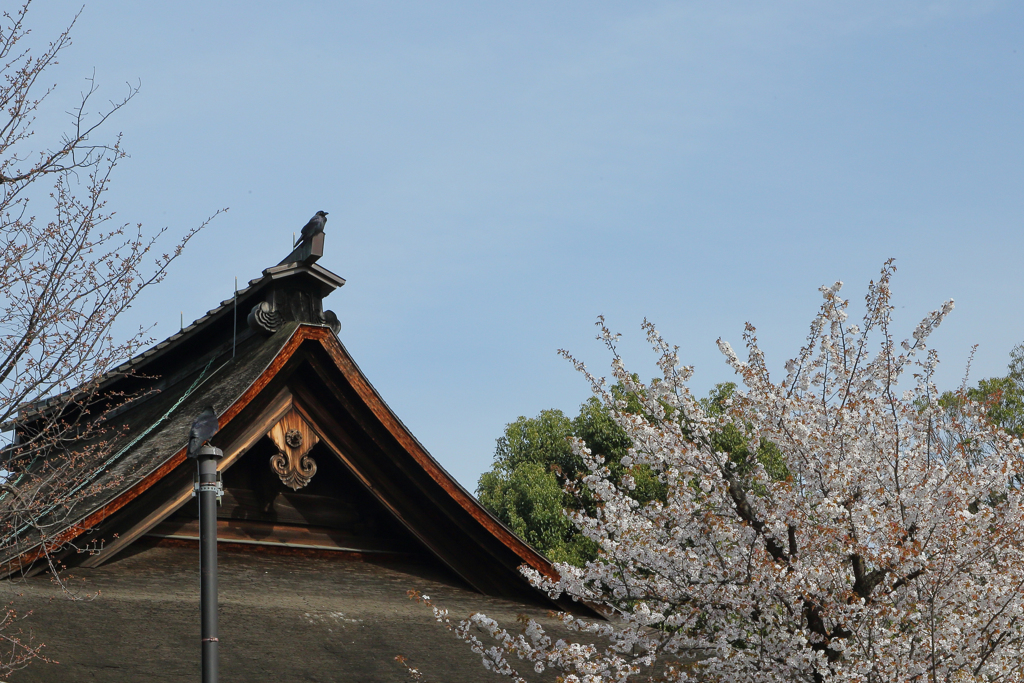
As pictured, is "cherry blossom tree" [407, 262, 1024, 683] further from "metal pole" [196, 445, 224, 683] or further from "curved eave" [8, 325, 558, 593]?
"metal pole" [196, 445, 224, 683]

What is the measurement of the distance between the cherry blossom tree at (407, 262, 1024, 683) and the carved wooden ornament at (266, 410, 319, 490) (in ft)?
5.17

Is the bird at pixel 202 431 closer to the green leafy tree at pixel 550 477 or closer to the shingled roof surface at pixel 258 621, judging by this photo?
the shingled roof surface at pixel 258 621

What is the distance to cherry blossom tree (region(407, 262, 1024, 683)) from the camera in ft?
26.0

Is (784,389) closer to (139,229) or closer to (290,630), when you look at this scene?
(290,630)

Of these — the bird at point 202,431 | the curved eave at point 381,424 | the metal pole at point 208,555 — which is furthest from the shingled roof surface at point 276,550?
the bird at point 202,431

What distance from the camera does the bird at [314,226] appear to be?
8.60 metres

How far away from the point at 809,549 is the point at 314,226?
5140 mm

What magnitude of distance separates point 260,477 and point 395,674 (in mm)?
2057

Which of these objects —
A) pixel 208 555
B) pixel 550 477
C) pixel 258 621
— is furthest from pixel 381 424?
pixel 550 477

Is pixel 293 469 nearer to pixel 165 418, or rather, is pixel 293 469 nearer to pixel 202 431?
pixel 165 418

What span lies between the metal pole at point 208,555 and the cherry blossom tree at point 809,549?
3.03 meters

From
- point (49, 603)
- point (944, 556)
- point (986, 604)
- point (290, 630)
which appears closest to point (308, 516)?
point (290, 630)

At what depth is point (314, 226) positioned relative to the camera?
8633mm

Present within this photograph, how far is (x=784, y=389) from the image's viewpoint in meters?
9.38
